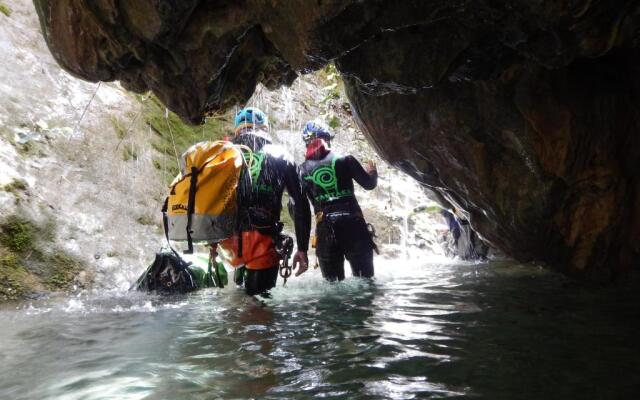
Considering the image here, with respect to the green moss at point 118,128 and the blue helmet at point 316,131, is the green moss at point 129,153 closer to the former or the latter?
the green moss at point 118,128

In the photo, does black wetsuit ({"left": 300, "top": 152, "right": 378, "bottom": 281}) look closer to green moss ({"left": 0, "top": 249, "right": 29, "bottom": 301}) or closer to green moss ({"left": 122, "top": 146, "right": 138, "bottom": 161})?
green moss ({"left": 0, "top": 249, "right": 29, "bottom": 301})

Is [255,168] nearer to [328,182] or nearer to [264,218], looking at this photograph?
[264,218]

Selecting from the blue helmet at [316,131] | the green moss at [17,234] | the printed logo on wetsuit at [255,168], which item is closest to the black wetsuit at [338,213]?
the blue helmet at [316,131]

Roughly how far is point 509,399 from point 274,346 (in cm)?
166

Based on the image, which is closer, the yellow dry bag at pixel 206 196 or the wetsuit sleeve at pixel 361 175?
the yellow dry bag at pixel 206 196

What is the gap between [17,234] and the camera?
21.0 feet

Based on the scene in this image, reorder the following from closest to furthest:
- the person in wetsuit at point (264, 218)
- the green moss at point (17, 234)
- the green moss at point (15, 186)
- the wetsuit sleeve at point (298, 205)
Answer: the person in wetsuit at point (264, 218), the wetsuit sleeve at point (298, 205), the green moss at point (17, 234), the green moss at point (15, 186)

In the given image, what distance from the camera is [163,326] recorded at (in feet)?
13.4

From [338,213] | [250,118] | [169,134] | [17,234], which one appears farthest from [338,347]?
[169,134]

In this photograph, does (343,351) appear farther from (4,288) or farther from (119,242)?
(119,242)

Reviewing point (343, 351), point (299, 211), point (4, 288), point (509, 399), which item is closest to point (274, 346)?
point (343, 351)

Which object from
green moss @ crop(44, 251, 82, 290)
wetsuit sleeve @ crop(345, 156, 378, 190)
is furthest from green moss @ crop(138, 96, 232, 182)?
wetsuit sleeve @ crop(345, 156, 378, 190)

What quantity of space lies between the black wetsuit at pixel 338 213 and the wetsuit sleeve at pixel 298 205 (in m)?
1.42

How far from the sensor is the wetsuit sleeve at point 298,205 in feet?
16.8
